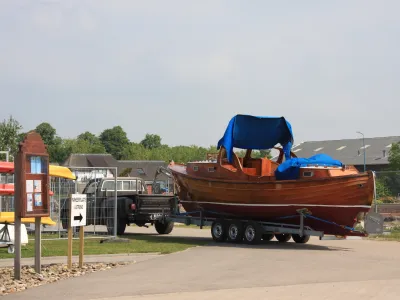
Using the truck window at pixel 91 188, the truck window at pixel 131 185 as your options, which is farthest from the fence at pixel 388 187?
the truck window at pixel 91 188

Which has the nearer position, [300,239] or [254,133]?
[300,239]

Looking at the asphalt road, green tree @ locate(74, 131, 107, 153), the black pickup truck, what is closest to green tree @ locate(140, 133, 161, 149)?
green tree @ locate(74, 131, 107, 153)

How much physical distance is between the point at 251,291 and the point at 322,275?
2.97m

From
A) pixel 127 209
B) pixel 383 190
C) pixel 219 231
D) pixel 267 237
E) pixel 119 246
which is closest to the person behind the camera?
pixel 119 246

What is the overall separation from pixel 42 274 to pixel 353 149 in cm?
8798

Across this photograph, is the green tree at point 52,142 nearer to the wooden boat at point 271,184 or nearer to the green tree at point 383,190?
the green tree at point 383,190

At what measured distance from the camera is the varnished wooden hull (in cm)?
→ 2220

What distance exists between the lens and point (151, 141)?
163000 mm

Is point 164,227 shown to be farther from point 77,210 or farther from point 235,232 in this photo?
point 77,210

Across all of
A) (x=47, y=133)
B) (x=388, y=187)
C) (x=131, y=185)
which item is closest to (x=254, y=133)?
(x=131, y=185)

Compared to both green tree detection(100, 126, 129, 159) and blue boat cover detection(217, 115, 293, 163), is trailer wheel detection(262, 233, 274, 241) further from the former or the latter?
green tree detection(100, 126, 129, 159)

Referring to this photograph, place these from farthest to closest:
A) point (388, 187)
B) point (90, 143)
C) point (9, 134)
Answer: point (90, 143)
point (9, 134)
point (388, 187)

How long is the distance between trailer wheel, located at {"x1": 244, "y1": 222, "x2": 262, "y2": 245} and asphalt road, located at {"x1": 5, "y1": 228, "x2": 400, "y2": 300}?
135 cm

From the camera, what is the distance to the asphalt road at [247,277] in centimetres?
1310
